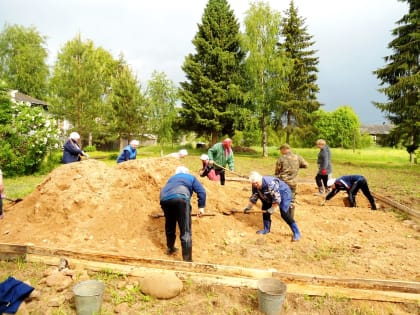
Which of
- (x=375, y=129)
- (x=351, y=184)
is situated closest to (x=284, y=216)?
(x=351, y=184)

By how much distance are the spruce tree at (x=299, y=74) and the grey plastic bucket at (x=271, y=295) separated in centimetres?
2345

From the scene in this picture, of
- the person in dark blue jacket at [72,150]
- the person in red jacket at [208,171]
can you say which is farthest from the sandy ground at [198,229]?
Answer: the person in dark blue jacket at [72,150]

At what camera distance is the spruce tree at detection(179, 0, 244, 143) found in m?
25.9

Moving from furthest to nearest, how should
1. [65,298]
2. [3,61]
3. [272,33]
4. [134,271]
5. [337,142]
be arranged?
[337,142]
[3,61]
[272,33]
[134,271]
[65,298]

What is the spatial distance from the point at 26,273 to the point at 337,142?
1759 inches

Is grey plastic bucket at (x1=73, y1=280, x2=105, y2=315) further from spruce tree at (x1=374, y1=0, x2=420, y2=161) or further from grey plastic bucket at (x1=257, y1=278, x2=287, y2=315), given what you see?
spruce tree at (x1=374, y1=0, x2=420, y2=161)

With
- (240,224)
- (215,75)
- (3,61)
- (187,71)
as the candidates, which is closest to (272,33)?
(215,75)

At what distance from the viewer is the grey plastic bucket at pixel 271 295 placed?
361cm

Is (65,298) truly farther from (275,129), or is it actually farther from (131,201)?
(275,129)

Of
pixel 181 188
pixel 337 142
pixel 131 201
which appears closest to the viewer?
pixel 181 188

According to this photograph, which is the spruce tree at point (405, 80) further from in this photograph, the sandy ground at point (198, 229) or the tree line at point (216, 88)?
the sandy ground at point (198, 229)

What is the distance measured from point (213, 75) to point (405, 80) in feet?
45.5

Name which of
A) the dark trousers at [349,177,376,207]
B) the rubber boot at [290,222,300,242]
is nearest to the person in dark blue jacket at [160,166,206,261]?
the rubber boot at [290,222,300,242]

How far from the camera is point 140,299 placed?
407 cm
